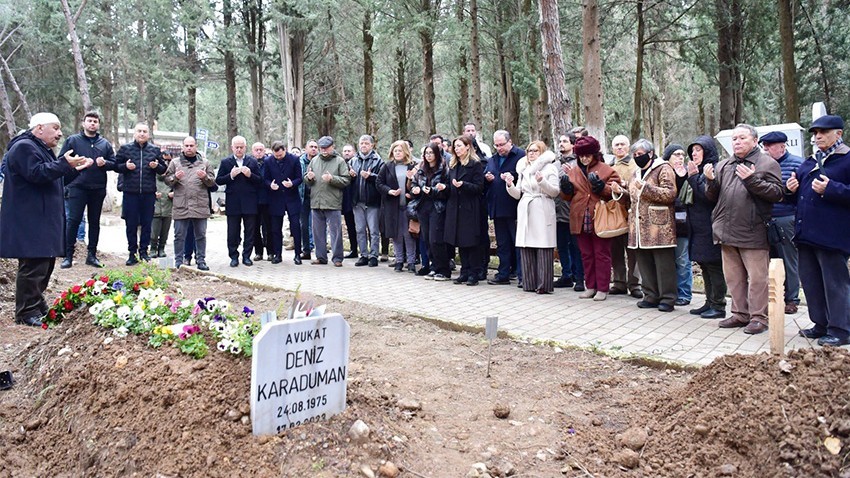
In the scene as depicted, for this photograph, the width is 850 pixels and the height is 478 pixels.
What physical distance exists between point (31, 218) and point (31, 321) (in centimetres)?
103

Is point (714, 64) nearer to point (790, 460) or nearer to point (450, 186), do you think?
point (450, 186)

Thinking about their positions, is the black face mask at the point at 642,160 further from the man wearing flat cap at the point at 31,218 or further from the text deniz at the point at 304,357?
the man wearing flat cap at the point at 31,218

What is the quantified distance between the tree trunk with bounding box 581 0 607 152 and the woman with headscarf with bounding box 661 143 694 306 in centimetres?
327

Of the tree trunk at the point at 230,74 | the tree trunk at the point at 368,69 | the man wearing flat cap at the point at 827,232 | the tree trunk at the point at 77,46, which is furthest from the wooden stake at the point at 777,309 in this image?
the tree trunk at the point at 230,74

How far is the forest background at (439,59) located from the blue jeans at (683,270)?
3411 mm

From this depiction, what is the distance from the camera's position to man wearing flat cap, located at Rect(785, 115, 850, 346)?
18.2ft

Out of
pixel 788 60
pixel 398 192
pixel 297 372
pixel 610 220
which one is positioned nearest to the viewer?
pixel 297 372

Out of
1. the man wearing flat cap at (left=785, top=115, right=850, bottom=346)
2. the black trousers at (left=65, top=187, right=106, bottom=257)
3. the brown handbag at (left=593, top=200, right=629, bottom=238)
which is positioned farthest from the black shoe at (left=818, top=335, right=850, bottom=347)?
the black trousers at (left=65, top=187, right=106, bottom=257)

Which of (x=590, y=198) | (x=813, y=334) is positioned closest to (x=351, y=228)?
(x=590, y=198)

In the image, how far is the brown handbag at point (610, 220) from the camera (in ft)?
25.4

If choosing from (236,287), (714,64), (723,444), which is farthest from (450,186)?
(714,64)

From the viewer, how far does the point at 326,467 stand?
312cm

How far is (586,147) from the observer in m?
7.88

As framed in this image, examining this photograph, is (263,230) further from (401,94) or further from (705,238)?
(401,94)
